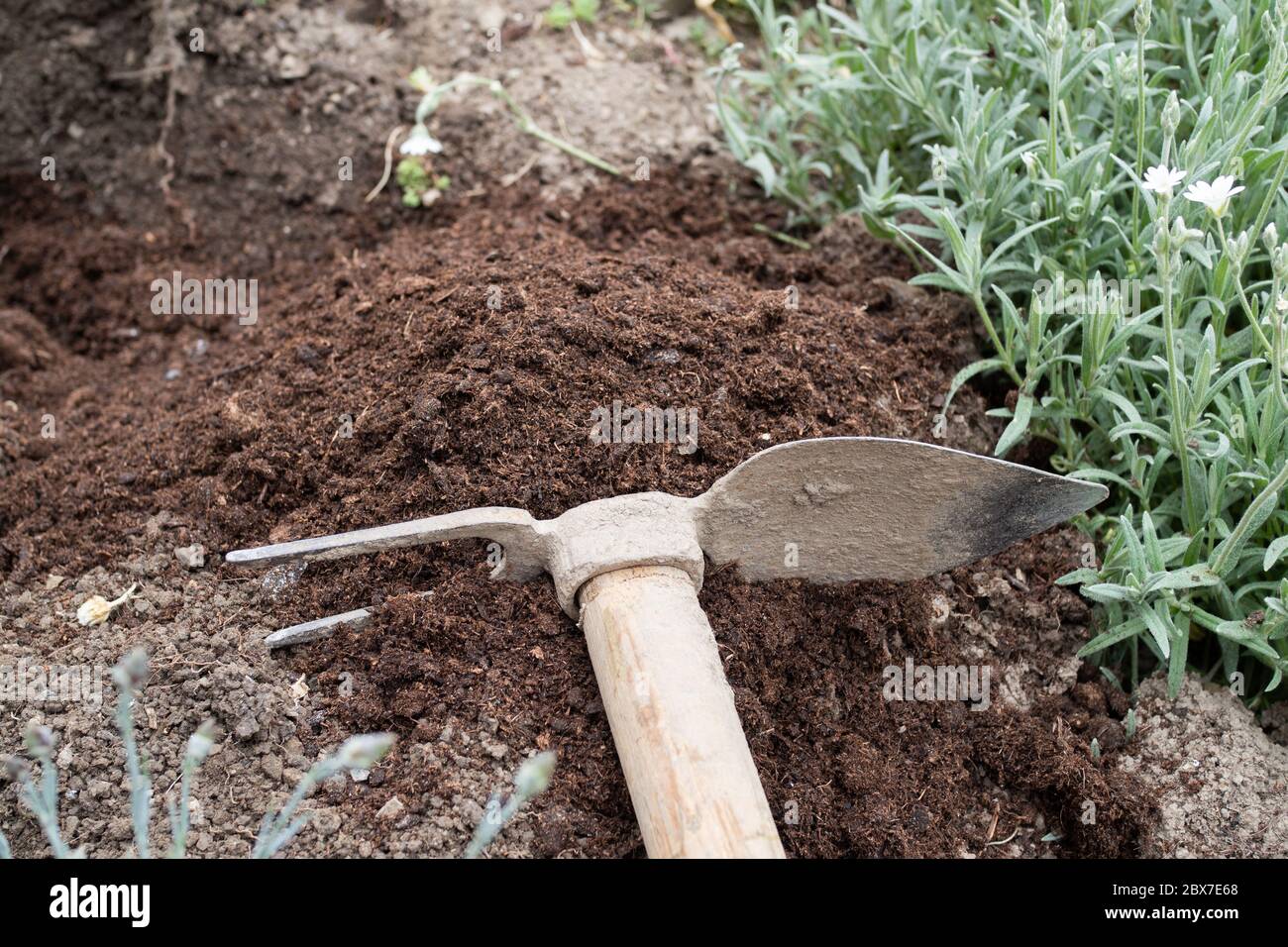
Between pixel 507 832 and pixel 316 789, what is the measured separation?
35 cm

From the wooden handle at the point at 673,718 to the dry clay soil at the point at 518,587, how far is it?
179mm

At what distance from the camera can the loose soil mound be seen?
224 centimetres

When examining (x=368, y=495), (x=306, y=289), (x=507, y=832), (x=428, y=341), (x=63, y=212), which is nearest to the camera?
(x=507, y=832)

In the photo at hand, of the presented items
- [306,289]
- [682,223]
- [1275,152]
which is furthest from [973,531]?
[306,289]

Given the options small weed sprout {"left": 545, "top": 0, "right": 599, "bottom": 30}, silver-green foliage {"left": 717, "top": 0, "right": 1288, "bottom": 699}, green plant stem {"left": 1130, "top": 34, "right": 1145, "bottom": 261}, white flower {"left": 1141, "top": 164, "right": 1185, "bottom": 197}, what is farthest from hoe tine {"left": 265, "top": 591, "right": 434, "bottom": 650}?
small weed sprout {"left": 545, "top": 0, "right": 599, "bottom": 30}

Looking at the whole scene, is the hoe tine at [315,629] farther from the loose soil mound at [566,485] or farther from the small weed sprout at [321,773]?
the small weed sprout at [321,773]

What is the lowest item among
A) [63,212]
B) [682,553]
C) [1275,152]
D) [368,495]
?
[63,212]

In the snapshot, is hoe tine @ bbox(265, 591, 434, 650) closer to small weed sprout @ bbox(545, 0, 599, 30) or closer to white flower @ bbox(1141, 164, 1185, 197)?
white flower @ bbox(1141, 164, 1185, 197)

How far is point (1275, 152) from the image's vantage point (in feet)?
8.29

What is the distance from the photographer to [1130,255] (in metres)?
2.69

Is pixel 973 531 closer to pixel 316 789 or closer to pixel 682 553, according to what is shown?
pixel 682 553

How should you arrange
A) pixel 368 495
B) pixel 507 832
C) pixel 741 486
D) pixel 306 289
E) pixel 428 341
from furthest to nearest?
pixel 306 289 → pixel 428 341 → pixel 368 495 → pixel 741 486 → pixel 507 832

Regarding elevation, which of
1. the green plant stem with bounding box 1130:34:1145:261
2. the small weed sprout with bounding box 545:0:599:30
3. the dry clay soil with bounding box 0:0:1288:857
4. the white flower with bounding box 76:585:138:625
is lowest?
the white flower with bounding box 76:585:138:625

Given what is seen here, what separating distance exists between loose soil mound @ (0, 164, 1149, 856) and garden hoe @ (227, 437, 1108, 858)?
0.34ft
